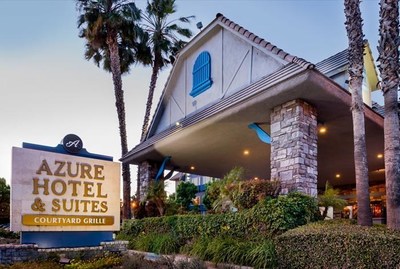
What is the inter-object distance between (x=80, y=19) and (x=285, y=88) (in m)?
14.1

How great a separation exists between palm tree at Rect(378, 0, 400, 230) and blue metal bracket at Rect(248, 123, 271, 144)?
13.1 ft

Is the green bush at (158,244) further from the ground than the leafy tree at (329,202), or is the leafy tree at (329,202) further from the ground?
the leafy tree at (329,202)

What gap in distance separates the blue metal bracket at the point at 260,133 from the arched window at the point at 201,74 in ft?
9.36

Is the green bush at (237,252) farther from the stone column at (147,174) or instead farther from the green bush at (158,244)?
the stone column at (147,174)

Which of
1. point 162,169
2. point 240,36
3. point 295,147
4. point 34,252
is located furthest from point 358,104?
point 162,169

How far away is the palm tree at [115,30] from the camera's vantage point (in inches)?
761

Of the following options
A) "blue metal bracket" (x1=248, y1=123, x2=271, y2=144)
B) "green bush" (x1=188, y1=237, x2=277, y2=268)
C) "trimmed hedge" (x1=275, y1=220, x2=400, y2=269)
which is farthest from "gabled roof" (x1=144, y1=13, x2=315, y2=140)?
"green bush" (x1=188, y1=237, x2=277, y2=268)

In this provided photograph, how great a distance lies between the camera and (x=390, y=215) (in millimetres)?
7660

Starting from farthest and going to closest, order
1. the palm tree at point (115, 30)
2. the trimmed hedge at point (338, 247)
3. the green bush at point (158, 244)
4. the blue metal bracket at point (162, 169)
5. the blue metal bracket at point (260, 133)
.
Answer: the palm tree at point (115, 30), the blue metal bracket at point (162, 169), the blue metal bracket at point (260, 133), the green bush at point (158, 244), the trimmed hedge at point (338, 247)

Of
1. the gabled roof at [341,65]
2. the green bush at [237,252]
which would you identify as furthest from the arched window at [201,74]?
the green bush at [237,252]

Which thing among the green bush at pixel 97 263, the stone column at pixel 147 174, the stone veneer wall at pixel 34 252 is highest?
the stone column at pixel 147 174

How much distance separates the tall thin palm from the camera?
71.8 feet

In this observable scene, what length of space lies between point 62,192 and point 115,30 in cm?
1186

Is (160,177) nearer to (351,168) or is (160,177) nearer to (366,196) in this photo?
(351,168)
